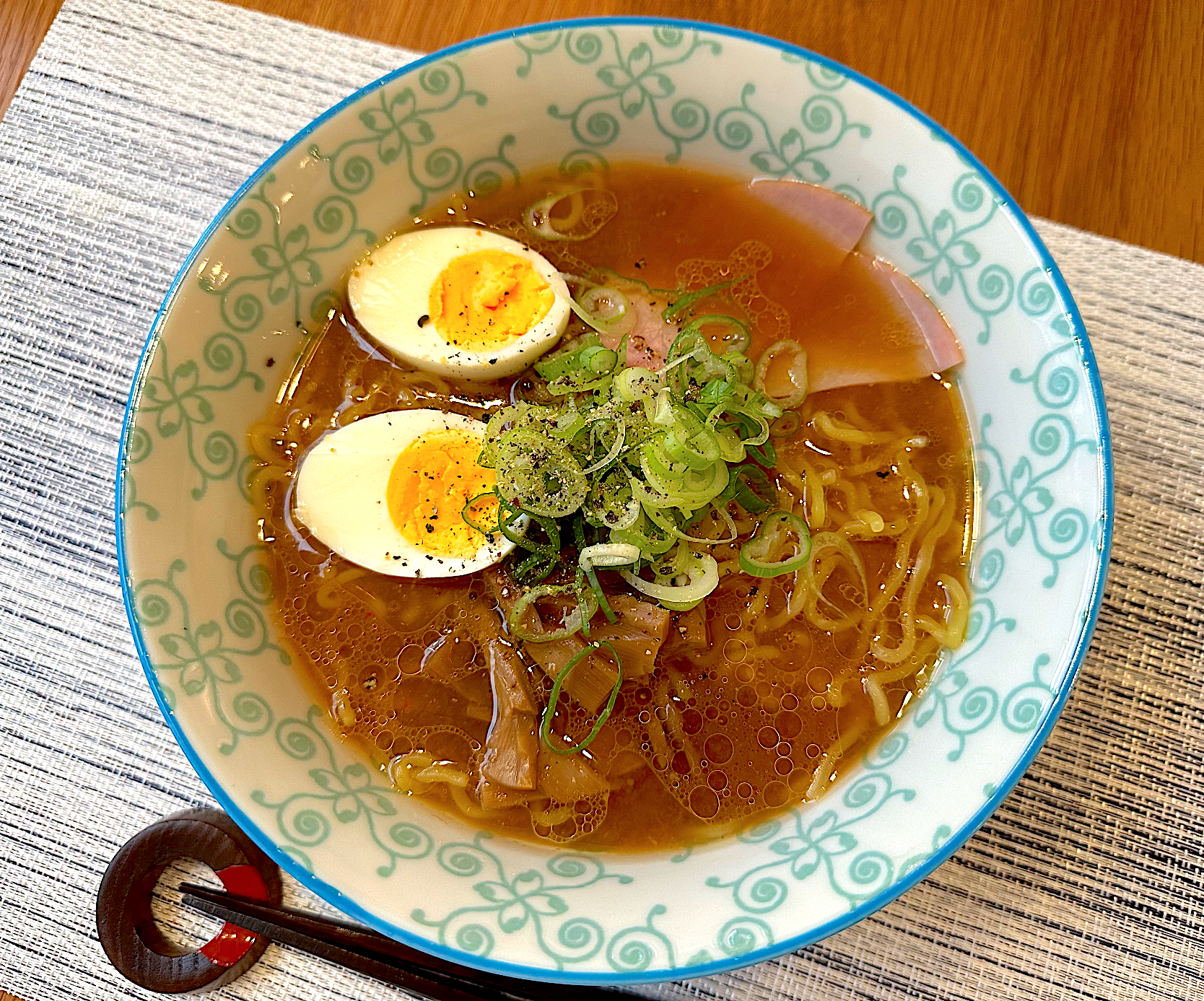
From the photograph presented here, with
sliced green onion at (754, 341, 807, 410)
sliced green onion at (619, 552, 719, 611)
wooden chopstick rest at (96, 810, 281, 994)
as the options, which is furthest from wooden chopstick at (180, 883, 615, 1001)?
sliced green onion at (754, 341, 807, 410)

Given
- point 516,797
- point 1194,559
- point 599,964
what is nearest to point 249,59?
point 516,797

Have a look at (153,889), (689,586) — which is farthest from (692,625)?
(153,889)

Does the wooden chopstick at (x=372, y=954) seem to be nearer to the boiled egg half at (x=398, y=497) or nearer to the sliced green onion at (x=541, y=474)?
the boiled egg half at (x=398, y=497)

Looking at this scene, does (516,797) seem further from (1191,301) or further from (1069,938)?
(1191,301)

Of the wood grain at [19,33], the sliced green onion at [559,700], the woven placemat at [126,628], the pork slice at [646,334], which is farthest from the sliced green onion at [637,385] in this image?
the wood grain at [19,33]

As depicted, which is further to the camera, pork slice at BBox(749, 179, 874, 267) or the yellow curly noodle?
pork slice at BBox(749, 179, 874, 267)

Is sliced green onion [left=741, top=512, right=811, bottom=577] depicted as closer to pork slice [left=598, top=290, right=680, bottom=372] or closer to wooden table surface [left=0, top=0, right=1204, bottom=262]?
pork slice [left=598, top=290, right=680, bottom=372]

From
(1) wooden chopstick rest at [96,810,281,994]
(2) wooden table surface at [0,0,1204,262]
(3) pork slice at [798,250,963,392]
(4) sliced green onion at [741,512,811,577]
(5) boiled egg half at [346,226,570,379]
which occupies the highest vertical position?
(2) wooden table surface at [0,0,1204,262]

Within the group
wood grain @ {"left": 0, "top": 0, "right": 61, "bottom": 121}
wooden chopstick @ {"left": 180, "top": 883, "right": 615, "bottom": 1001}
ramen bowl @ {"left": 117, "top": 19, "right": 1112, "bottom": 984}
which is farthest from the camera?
wood grain @ {"left": 0, "top": 0, "right": 61, "bottom": 121}
